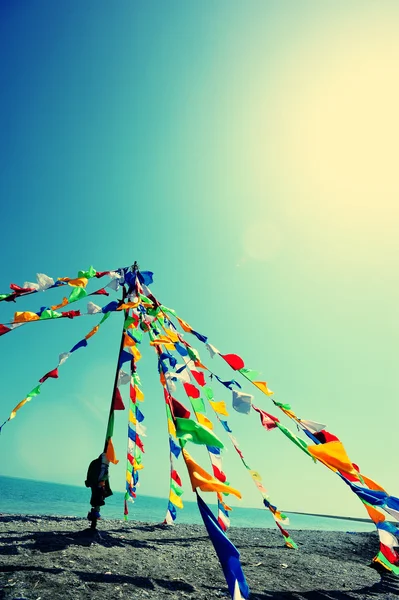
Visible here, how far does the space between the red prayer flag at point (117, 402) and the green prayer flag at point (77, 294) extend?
2.21 metres

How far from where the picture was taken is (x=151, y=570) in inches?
199

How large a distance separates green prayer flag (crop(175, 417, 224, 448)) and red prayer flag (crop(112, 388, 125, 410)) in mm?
3493

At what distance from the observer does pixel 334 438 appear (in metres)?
4.81

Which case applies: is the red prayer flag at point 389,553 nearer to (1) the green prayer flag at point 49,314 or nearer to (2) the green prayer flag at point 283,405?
(2) the green prayer flag at point 283,405

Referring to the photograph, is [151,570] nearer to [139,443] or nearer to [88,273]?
[139,443]

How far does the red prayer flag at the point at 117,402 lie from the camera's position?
647cm

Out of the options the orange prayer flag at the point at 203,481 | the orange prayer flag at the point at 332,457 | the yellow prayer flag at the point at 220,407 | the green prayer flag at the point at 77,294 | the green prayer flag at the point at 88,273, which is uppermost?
the green prayer flag at the point at 88,273

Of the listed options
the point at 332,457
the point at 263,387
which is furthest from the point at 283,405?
the point at 332,457

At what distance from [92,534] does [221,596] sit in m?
3.72

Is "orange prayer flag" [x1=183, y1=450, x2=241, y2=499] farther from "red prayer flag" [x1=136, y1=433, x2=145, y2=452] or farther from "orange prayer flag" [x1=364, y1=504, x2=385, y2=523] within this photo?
"red prayer flag" [x1=136, y1=433, x2=145, y2=452]

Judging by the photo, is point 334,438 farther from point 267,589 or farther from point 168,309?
point 168,309

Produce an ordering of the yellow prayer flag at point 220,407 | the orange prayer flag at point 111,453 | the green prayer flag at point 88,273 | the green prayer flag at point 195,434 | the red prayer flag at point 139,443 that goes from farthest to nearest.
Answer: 1. the red prayer flag at point 139,443
2. the green prayer flag at point 88,273
3. the yellow prayer flag at point 220,407
4. the orange prayer flag at point 111,453
5. the green prayer flag at point 195,434

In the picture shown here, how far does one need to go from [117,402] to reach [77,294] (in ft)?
8.29

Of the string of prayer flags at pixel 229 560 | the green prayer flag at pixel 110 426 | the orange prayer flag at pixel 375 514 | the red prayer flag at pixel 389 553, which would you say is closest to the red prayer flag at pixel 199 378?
the green prayer flag at pixel 110 426
